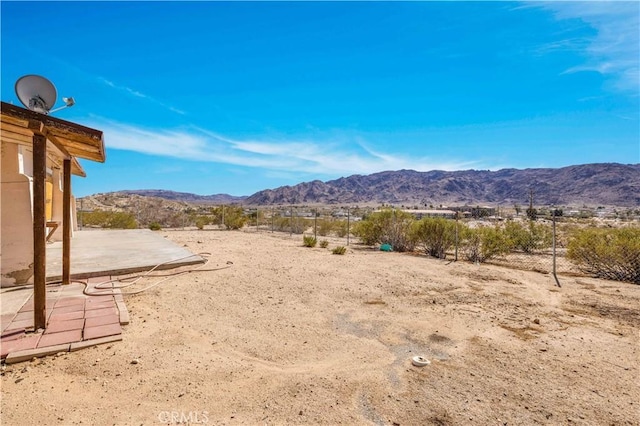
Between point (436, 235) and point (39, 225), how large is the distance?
11.6 meters

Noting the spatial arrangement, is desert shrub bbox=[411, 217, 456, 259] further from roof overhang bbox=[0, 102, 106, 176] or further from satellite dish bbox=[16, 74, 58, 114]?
satellite dish bbox=[16, 74, 58, 114]

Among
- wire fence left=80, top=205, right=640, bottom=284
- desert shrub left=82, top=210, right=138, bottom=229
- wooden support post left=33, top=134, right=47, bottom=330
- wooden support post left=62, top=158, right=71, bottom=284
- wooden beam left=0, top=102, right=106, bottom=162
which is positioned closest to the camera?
wooden beam left=0, top=102, right=106, bottom=162

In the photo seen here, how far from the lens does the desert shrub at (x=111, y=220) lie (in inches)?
861

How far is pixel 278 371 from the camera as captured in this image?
11.4 ft

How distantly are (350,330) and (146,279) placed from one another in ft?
14.7

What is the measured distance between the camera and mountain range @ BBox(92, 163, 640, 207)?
79769 mm

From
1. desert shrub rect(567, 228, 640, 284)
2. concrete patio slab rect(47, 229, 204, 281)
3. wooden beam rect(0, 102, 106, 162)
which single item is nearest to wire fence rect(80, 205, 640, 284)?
desert shrub rect(567, 228, 640, 284)

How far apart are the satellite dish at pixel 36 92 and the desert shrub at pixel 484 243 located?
38.2 ft

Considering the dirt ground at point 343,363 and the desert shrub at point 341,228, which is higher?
the desert shrub at point 341,228

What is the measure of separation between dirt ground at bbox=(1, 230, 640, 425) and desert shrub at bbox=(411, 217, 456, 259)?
568 cm

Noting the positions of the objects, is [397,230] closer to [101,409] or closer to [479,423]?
[479,423]

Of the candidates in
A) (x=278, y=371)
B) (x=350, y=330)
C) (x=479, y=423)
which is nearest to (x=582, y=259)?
(x=350, y=330)

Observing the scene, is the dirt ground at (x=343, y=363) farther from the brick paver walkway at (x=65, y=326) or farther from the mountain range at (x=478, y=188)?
the mountain range at (x=478, y=188)

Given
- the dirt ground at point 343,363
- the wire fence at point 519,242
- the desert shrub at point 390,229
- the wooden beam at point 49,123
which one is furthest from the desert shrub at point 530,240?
the wooden beam at point 49,123
